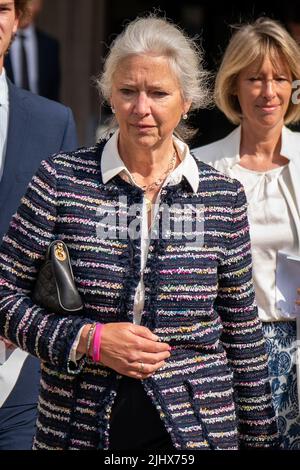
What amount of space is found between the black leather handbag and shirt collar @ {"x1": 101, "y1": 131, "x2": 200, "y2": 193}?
0.90 ft

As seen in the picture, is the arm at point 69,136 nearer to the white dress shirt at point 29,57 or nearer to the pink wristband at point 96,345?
the pink wristband at point 96,345

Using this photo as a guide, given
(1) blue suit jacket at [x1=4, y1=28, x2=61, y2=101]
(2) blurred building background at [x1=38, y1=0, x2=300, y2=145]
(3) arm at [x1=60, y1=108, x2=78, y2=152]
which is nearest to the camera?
(3) arm at [x1=60, y1=108, x2=78, y2=152]

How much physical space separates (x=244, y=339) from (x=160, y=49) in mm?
889

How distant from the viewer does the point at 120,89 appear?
3211 millimetres

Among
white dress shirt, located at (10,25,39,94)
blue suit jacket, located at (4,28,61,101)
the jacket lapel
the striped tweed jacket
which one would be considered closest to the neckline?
the jacket lapel

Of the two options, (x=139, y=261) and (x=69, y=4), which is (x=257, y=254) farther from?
(x=69, y=4)

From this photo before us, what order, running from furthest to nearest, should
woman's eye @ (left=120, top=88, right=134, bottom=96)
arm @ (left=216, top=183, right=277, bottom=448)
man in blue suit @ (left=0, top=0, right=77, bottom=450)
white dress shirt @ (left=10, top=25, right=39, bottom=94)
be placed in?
1. white dress shirt @ (left=10, top=25, right=39, bottom=94)
2. man in blue suit @ (left=0, top=0, right=77, bottom=450)
3. arm @ (left=216, top=183, right=277, bottom=448)
4. woman's eye @ (left=120, top=88, right=134, bottom=96)

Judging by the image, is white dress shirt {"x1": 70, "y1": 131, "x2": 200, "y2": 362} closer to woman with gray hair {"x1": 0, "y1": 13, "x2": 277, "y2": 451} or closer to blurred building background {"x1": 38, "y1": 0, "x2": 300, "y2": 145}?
woman with gray hair {"x1": 0, "y1": 13, "x2": 277, "y2": 451}

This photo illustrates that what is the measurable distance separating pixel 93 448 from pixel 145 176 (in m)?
0.80

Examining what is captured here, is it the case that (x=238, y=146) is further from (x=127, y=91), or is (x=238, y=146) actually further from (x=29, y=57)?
(x=29, y=57)

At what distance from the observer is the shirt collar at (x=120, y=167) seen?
127 inches

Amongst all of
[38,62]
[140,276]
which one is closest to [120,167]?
[140,276]

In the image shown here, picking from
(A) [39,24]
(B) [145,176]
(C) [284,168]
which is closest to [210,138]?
(A) [39,24]

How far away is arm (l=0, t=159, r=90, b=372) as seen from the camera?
304cm
